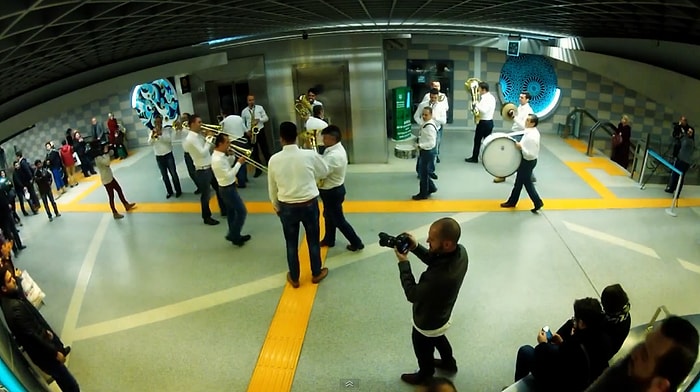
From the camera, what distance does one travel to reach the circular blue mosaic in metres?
10.9

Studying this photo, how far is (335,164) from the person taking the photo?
5027 mm

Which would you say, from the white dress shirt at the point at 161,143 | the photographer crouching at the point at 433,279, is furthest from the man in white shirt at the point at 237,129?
the photographer crouching at the point at 433,279

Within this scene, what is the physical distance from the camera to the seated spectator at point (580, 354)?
276 cm

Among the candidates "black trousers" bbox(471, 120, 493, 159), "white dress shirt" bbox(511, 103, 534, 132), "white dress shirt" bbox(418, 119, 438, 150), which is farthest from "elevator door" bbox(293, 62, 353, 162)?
"white dress shirt" bbox(511, 103, 534, 132)

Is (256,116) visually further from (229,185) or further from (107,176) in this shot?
(229,185)

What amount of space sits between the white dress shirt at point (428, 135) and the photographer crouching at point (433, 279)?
3.60 m

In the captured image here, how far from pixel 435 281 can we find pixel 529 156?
3.82 m

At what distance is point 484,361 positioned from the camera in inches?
153

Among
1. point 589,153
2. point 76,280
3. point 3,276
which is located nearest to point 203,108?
point 76,280

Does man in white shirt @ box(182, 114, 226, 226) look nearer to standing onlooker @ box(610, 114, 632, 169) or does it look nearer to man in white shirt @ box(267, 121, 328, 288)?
man in white shirt @ box(267, 121, 328, 288)

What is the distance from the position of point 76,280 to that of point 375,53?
6030mm

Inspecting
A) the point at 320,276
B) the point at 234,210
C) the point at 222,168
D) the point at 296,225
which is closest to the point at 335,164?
the point at 296,225

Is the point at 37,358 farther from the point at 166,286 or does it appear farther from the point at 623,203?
the point at 623,203

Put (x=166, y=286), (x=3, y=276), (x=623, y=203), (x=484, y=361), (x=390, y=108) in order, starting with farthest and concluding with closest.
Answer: (x=390, y=108) → (x=623, y=203) → (x=166, y=286) → (x=484, y=361) → (x=3, y=276)
